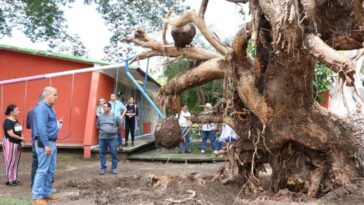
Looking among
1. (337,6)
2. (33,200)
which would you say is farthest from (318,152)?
(33,200)

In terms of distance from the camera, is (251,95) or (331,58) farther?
(251,95)

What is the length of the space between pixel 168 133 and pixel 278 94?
2027mm

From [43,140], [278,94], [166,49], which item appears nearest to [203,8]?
[166,49]

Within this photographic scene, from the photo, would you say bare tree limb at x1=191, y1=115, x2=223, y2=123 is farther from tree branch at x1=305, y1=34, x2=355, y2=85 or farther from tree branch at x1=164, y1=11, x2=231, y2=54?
tree branch at x1=305, y1=34, x2=355, y2=85

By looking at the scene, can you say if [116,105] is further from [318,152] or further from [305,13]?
[305,13]

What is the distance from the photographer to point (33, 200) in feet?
24.3

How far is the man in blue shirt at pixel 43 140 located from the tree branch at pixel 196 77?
81.6 inches

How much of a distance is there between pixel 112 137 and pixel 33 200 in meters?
3.64

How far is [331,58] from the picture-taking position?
5090mm

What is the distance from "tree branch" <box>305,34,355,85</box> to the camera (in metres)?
4.93

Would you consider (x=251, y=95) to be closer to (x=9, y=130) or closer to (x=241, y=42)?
(x=241, y=42)

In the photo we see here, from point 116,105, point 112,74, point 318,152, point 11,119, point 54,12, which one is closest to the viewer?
point 318,152

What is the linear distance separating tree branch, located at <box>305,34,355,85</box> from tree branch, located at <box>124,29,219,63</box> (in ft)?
8.95

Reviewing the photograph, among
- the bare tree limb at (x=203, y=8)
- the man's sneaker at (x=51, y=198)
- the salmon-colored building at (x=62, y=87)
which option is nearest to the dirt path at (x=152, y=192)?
the man's sneaker at (x=51, y=198)
